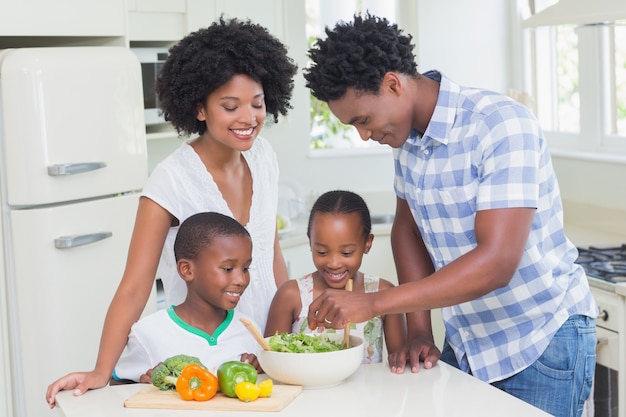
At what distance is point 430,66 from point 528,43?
1.64ft

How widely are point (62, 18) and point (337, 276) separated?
1687 millimetres

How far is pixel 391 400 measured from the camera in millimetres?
1701

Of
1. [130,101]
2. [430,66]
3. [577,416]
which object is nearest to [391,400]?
[577,416]

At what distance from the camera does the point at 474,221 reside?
1.79 meters

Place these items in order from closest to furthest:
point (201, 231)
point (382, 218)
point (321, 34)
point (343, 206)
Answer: point (201, 231) < point (343, 206) < point (382, 218) < point (321, 34)

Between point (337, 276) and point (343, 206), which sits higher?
point (343, 206)

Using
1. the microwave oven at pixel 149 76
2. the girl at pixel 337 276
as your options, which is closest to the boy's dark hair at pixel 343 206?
the girl at pixel 337 276

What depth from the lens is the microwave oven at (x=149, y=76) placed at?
3.79 meters

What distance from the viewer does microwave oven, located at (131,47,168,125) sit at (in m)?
3.79

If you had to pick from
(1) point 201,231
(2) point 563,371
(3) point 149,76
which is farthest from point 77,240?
(2) point 563,371

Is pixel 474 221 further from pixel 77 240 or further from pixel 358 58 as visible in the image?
pixel 77 240

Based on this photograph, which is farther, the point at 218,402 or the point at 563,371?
the point at 563,371

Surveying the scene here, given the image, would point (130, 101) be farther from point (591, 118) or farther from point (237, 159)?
point (591, 118)

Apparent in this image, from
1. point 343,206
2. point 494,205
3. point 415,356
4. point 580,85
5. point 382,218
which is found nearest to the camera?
point 494,205
